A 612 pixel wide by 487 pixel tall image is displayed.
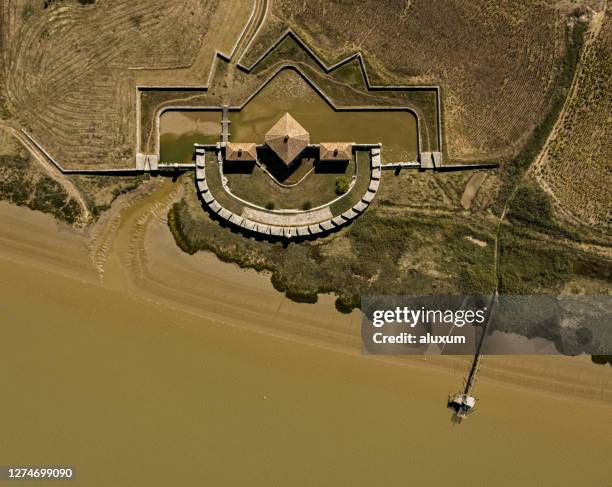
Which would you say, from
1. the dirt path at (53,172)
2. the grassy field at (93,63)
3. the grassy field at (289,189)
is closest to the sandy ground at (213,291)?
the dirt path at (53,172)

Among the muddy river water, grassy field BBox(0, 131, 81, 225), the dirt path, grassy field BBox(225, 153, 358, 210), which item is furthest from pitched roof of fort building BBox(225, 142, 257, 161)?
grassy field BBox(0, 131, 81, 225)

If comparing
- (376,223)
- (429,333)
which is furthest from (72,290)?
(429,333)

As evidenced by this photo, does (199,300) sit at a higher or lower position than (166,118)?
lower

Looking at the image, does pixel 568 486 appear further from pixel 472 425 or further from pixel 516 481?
pixel 472 425

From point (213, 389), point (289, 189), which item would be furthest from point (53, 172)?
point (213, 389)

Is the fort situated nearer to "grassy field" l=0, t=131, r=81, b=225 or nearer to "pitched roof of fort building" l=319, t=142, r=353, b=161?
"pitched roof of fort building" l=319, t=142, r=353, b=161

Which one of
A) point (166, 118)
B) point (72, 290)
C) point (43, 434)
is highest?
point (166, 118)
